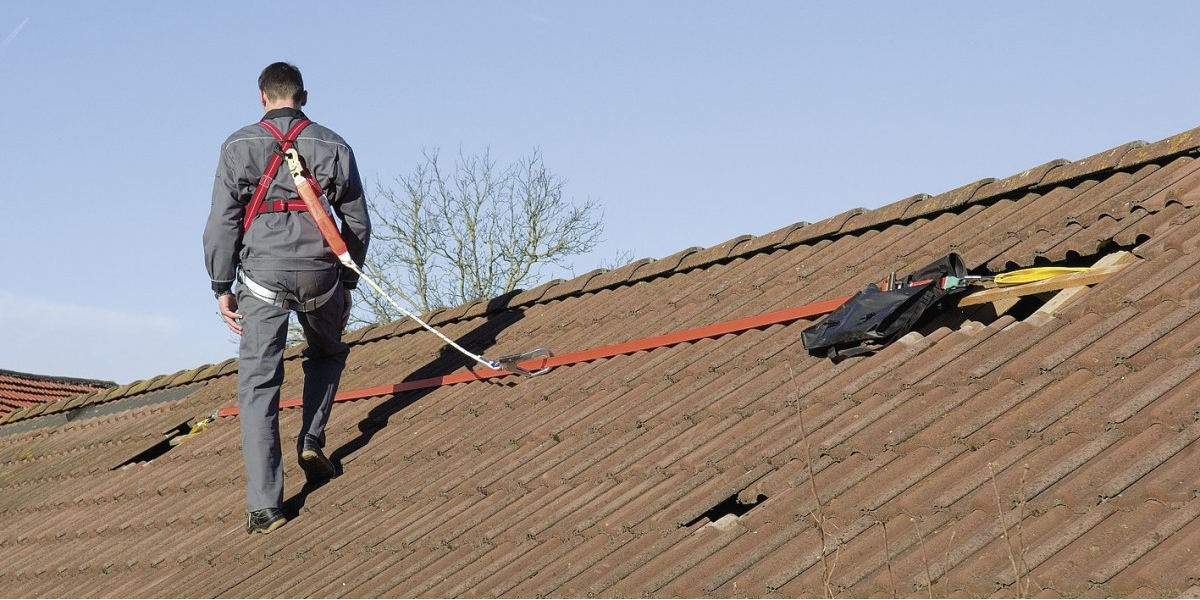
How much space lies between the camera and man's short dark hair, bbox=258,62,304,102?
20.2 ft

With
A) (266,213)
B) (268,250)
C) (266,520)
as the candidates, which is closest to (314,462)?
(266,520)

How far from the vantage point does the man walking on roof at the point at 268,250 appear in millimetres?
5953

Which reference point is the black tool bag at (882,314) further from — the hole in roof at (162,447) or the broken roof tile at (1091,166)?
the hole in roof at (162,447)

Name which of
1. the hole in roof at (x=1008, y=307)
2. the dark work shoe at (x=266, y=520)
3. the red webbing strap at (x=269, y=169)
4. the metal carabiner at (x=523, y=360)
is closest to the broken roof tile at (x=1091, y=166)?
the hole in roof at (x=1008, y=307)

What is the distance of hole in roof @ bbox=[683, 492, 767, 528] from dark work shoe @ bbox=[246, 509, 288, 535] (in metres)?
2.50

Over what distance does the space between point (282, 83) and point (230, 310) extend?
1038 mm

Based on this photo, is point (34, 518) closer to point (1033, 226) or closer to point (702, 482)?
point (702, 482)

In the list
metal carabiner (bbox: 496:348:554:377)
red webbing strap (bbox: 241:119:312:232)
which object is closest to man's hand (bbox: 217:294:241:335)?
red webbing strap (bbox: 241:119:312:232)

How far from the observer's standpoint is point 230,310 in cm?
606

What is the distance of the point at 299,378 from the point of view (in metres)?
9.15

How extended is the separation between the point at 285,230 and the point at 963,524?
351 cm

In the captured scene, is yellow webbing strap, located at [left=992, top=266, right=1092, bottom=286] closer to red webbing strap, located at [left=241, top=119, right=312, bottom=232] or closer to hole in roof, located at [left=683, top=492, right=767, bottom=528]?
hole in roof, located at [left=683, top=492, right=767, bottom=528]

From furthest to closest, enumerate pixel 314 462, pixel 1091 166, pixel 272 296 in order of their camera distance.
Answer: pixel 314 462 < pixel 1091 166 < pixel 272 296

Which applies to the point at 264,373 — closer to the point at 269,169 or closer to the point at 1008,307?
the point at 269,169
